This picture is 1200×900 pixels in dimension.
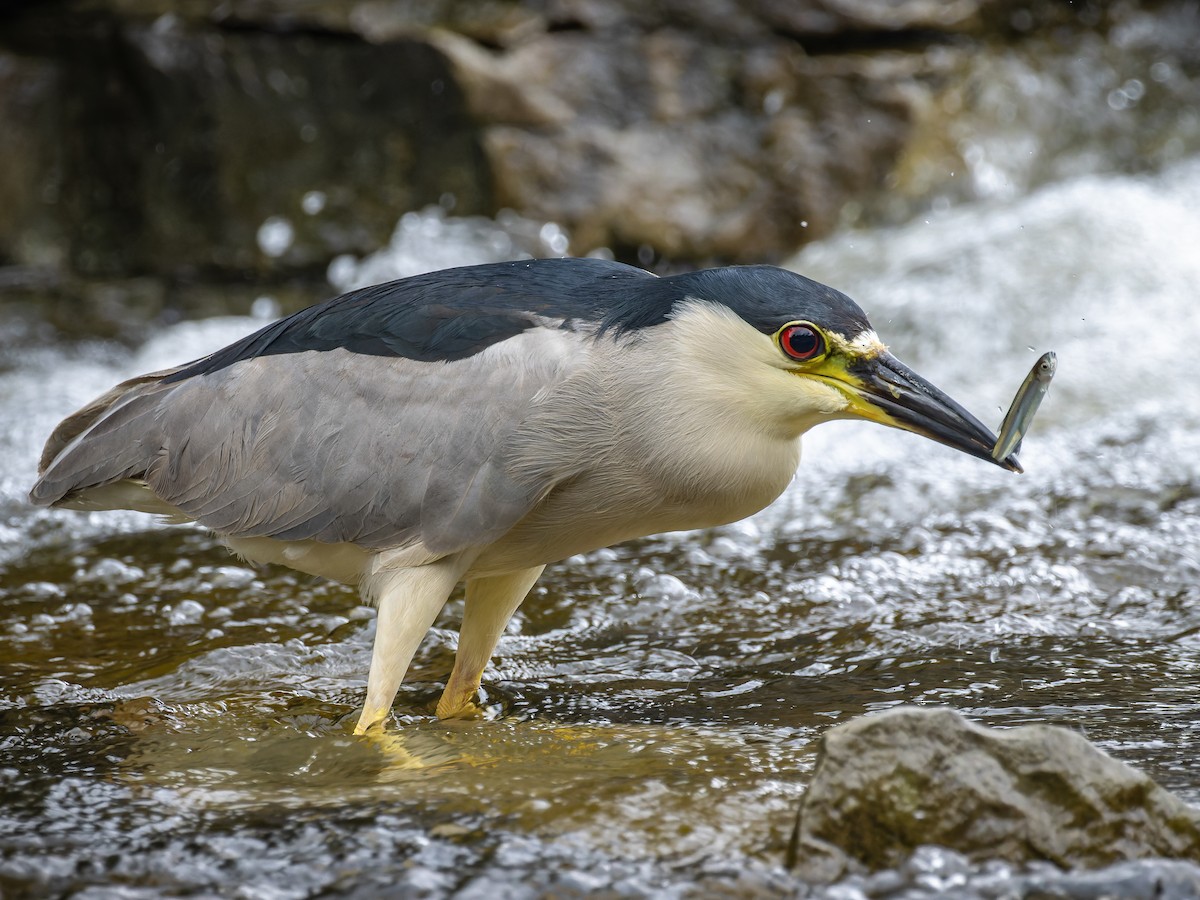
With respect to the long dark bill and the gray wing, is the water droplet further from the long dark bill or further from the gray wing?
the long dark bill

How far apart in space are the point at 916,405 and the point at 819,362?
0.88 ft

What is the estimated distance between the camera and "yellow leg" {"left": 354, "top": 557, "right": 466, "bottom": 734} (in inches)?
146

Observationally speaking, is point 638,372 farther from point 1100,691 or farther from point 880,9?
point 880,9

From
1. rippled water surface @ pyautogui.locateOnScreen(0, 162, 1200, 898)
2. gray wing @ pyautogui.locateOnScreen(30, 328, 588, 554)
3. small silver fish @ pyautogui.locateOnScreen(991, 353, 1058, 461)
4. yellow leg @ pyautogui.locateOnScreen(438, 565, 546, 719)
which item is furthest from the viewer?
yellow leg @ pyautogui.locateOnScreen(438, 565, 546, 719)

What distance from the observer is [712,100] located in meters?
9.37

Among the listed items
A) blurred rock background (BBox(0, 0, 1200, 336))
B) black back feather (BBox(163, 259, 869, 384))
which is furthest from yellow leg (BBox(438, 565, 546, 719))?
blurred rock background (BBox(0, 0, 1200, 336))

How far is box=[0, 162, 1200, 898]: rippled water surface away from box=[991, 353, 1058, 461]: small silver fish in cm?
74

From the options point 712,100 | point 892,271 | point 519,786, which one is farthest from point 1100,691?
point 712,100

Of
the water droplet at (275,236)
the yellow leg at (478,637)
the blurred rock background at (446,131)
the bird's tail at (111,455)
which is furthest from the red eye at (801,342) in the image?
the water droplet at (275,236)

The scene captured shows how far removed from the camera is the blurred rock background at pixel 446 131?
29.3ft

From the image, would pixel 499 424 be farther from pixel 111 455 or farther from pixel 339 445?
pixel 111 455

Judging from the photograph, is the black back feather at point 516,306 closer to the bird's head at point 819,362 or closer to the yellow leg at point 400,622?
the bird's head at point 819,362

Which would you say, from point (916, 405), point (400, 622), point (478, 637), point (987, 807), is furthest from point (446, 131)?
point (987, 807)

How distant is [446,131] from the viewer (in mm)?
9109
